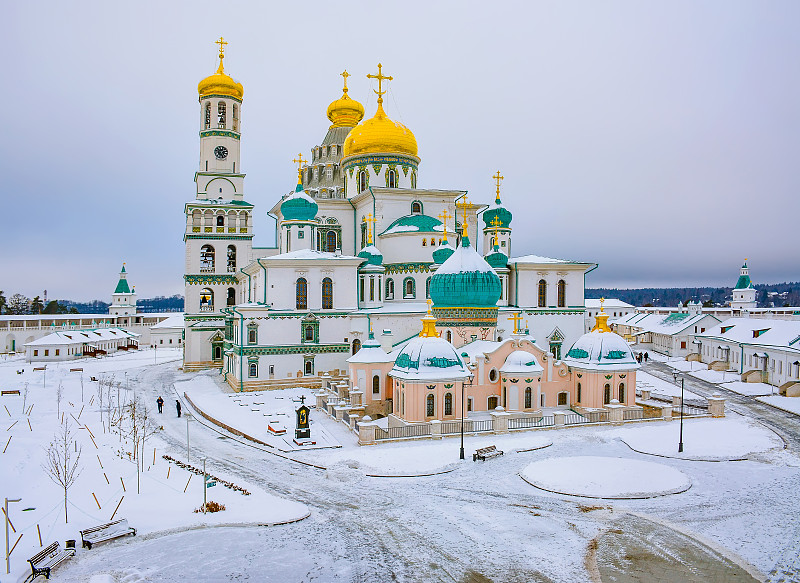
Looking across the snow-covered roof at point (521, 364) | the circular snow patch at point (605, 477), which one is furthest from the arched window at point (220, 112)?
the circular snow patch at point (605, 477)

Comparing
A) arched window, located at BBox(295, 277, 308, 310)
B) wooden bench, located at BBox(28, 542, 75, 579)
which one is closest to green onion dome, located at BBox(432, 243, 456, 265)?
arched window, located at BBox(295, 277, 308, 310)

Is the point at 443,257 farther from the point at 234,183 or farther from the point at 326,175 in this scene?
Answer: the point at 326,175

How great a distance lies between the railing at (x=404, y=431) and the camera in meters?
21.4

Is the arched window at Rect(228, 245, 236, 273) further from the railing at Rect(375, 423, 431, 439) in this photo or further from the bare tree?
the railing at Rect(375, 423, 431, 439)

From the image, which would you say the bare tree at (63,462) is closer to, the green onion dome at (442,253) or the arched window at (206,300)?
the arched window at (206,300)

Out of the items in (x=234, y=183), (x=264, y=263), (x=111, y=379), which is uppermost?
(x=234, y=183)

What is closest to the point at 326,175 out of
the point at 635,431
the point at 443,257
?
the point at 443,257

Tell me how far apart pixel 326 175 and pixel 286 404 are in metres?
27.6

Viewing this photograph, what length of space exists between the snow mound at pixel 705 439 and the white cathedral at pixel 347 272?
8.69 meters

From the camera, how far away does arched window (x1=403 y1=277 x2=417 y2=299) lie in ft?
122

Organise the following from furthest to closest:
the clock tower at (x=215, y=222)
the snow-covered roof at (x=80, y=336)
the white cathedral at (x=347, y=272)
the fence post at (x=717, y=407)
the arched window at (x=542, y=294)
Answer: the snow-covered roof at (x=80, y=336) → the clock tower at (x=215, y=222) → the arched window at (x=542, y=294) → the white cathedral at (x=347, y=272) → the fence post at (x=717, y=407)

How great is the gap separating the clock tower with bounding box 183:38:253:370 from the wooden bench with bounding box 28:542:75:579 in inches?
1179

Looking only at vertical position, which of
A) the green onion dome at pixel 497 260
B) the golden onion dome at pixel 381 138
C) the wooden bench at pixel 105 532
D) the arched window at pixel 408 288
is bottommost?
the wooden bench at pixel 105 532

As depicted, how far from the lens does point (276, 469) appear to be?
60.1 feet
